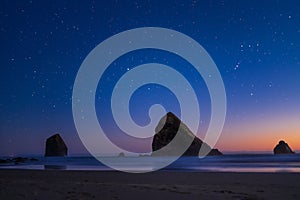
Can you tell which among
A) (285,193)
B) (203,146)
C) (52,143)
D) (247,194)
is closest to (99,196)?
(247,194)

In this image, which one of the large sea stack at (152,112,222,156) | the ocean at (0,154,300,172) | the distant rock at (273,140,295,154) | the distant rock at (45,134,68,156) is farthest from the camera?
the distant rock at (45,134,68,156)

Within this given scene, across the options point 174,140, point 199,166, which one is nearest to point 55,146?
point 174,140

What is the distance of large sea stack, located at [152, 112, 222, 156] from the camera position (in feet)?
458

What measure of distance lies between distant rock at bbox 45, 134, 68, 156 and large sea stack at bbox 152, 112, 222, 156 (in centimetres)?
5078

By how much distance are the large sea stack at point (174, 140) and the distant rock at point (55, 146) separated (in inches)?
1999

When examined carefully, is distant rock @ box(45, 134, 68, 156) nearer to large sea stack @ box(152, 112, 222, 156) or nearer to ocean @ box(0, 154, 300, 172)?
large sea stack @ box(152, 112, 222, 156)

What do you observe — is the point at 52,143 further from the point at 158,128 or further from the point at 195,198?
the point at 195,198

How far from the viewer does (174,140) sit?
5679 inches

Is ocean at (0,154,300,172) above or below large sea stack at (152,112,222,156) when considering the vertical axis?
below

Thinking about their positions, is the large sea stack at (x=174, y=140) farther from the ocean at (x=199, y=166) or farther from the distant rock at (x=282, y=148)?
the ocean at (x=199, y=166)

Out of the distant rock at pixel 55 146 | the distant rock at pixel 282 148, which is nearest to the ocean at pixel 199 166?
the distant rock at pixel 282 148

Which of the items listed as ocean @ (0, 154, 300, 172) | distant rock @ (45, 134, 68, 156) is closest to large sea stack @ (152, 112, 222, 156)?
distant rock @ (45, 134, 68, 156)

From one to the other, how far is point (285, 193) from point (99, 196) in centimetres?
709

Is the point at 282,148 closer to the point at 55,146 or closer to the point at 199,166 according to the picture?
the point at 199,166
